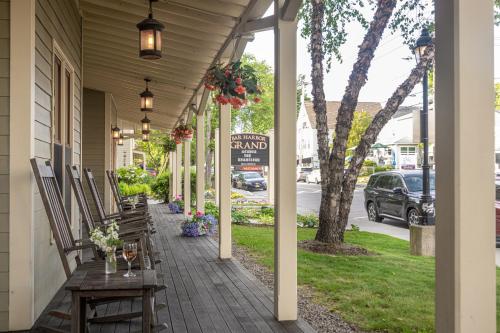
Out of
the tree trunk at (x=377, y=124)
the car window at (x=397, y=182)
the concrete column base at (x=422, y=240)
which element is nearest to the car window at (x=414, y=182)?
the car window at (x=397, y=182)

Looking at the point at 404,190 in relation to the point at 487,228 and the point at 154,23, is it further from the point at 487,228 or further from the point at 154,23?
the point at 487,228

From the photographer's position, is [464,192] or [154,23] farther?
[154,23]

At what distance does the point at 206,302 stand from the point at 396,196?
22.7 ft

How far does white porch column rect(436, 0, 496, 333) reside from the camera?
1.71 meters

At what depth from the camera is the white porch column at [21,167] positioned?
3385mm

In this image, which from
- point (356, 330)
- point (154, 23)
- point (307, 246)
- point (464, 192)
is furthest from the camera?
point (307, 246)

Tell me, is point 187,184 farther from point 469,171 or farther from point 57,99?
point 469,171

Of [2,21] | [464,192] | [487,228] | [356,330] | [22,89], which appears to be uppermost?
[2,21]

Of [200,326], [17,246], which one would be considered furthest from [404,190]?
[17,246]

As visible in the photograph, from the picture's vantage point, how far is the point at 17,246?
3.41m

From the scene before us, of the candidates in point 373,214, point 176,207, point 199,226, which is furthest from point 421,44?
point 176,207

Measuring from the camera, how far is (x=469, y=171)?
1715 mm

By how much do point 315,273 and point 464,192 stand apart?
4.22 meters

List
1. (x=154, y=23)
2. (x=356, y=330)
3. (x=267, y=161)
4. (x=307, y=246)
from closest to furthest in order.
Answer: (x=356, y=330)
(x=154, y=23)
(x=307, y=246)
(x=267, y=161)
